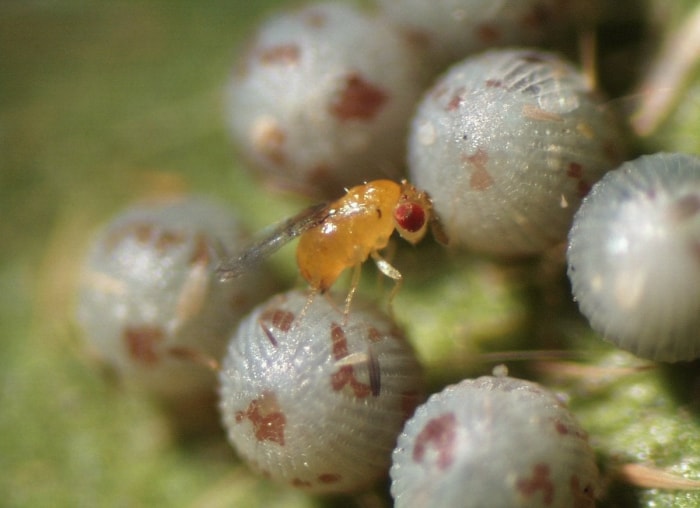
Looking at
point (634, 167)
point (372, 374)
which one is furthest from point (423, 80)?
point (372, 374)

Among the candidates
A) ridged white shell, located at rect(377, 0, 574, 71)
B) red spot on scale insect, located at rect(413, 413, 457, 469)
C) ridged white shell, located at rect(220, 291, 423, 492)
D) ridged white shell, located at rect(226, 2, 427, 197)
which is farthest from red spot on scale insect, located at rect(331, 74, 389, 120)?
red spot on scale insect, located at rect(413, 413, 457, 469)

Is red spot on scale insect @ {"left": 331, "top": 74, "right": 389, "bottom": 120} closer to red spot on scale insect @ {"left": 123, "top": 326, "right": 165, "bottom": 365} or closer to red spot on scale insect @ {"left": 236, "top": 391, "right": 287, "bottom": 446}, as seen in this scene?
red spot on scale insect @ {"left": 123, "top": 326, "right": 165, "bottom": 365}

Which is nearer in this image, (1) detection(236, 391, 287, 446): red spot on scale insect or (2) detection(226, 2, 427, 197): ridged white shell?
(1) detection(236, 391, 287, 446): red spot on scale insect

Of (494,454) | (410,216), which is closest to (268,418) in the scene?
(494,454)

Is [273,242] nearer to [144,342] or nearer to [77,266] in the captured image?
[144,342]

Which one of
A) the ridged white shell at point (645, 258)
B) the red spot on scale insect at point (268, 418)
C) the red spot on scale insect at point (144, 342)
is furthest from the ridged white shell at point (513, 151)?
the red spot on scale insect at point (144, 342)

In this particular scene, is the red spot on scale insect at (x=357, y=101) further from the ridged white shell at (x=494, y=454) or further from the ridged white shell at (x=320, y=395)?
the ridged white shell at (x=494, y=454)

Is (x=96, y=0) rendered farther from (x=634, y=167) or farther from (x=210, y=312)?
(x=634, y=167)
